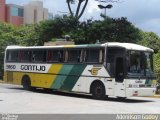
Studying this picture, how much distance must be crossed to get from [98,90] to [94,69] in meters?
1.03

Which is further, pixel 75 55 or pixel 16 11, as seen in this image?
pixel 16 11

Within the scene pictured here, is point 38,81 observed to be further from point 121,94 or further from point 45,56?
point 121,94

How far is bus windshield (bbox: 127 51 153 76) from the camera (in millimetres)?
22281

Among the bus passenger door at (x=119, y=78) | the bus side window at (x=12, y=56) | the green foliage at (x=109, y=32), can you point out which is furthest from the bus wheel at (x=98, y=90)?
the green foliage at (x=109, y=32)

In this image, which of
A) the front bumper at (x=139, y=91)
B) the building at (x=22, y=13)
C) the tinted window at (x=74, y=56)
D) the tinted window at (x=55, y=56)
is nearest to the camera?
the front bumper at (x=139, y=91)

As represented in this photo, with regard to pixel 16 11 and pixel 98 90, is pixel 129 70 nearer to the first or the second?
pixel 98 90

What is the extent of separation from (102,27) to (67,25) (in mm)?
4339

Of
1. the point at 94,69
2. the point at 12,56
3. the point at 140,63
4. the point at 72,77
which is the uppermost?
the point at 12,56

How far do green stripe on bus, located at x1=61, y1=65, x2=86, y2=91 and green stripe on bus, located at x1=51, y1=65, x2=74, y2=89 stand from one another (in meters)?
0.20

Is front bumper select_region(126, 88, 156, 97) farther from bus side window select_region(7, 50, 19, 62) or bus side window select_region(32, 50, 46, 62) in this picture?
bus side window select_region(7, 50, 19, 62)

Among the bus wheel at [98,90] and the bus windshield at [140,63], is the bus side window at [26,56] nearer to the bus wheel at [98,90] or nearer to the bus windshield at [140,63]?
the bus wheel at [98,90]

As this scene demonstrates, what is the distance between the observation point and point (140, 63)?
22719 mm

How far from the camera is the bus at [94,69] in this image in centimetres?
2217

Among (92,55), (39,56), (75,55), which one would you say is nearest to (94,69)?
(92,55)
